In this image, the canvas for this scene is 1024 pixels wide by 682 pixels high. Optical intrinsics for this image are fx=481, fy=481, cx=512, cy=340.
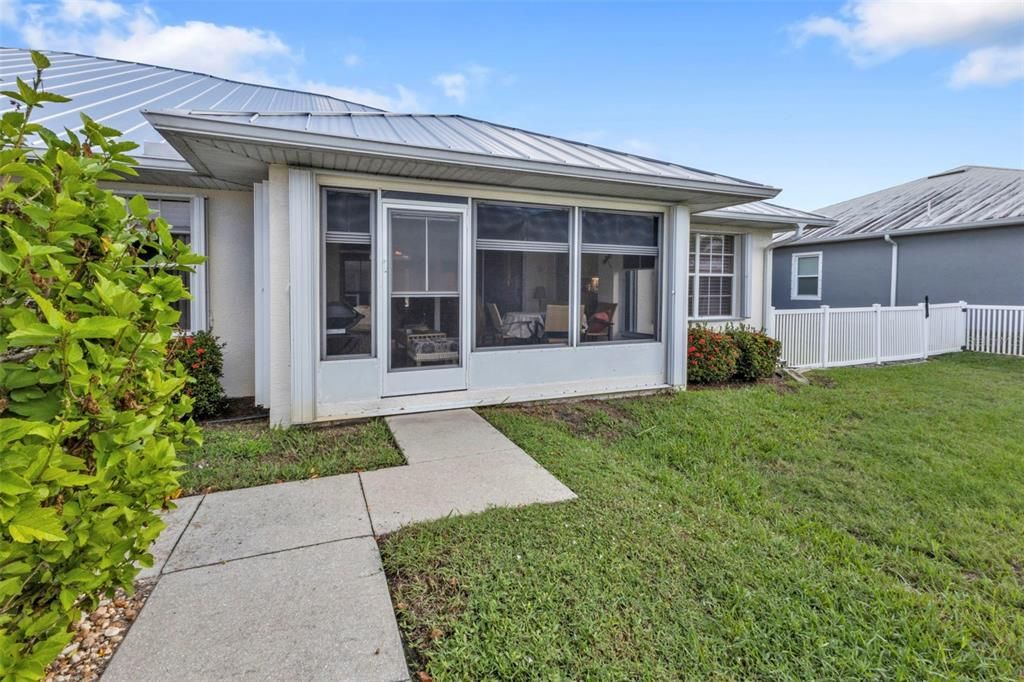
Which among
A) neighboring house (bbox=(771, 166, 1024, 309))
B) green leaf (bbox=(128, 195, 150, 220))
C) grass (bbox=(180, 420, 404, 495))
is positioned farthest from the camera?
neighboring house (bbox=(771, 166, 1024, 309))

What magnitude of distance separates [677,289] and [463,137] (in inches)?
138

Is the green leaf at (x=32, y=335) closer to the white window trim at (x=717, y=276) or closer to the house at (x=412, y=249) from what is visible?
the house at (x=412, y=249)

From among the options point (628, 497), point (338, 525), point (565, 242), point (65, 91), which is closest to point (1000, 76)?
point (565, 242)

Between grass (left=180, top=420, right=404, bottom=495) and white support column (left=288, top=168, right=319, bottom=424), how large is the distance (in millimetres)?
348

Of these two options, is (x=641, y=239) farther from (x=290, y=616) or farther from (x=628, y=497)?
(x=290, y=616)

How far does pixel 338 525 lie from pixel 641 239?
5.30m

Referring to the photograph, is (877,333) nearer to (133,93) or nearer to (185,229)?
(185,229)

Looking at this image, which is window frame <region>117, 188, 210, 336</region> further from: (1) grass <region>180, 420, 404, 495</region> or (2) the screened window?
(1) grass <region>180, 420, 404, 495</region>

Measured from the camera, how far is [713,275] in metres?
8.85

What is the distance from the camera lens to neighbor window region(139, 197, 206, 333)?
5.77 metres

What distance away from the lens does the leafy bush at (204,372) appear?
533 cm

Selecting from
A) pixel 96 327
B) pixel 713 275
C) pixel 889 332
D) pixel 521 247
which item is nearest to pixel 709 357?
pixel 713 275

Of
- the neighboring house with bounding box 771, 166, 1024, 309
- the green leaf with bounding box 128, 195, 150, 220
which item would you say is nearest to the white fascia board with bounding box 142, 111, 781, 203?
the green leaf with bounding box 128, 195, 150, 220

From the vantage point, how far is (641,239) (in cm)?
668
